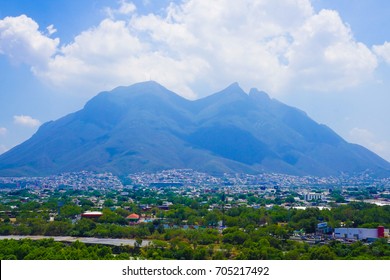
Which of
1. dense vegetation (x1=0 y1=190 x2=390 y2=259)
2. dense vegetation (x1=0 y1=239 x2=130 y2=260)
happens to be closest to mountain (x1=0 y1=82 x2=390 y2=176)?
dense vegetation (x1=0 y1=190 x2=390 y2=259)

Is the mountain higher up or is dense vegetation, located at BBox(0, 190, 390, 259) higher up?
the mountain

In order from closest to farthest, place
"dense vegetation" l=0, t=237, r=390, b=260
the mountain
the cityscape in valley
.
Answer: "dense vegetation" l=0, t=237, r=390, b=260 < the cityscape in valley < the mountain

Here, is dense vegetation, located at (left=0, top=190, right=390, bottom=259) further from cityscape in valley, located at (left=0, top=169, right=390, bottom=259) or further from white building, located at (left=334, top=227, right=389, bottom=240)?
white building, located at (left=334, top=227, right=389, bottom=240)

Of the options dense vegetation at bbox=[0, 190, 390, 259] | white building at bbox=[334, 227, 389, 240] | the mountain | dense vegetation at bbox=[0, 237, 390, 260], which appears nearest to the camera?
dense vegetation at bbox=[0, 237, 390, 260]

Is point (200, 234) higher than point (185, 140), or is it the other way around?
point (185, 140)

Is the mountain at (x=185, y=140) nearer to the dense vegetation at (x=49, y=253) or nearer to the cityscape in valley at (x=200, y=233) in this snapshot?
the cityscape in valley at (x=200, y=233)

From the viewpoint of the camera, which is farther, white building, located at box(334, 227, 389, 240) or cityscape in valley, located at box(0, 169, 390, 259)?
white building, located at box(334, 227, 389, 240)

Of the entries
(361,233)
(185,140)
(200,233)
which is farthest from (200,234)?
(185,140)

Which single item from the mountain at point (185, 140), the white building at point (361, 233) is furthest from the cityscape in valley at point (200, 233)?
the mountain at point (185, 140)

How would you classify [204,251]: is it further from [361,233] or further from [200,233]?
[361,233]

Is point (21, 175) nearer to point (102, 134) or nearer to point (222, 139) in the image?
point (102, 134)
